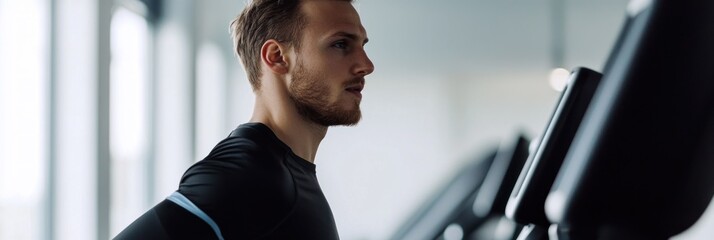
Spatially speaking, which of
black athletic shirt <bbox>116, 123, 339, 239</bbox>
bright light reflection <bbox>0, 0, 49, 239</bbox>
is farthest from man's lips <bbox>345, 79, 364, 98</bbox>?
bright light reflection <bbox>0, 0, 49, 239</bbox>

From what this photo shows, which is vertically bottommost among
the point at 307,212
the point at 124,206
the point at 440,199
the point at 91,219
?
the point at 124,206

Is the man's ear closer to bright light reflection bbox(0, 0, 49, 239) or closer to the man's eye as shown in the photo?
the man's eye

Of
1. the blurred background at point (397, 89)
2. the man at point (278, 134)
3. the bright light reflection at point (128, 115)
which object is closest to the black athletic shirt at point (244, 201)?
the man at point (278, 134)

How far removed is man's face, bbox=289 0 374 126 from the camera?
100 centimetres

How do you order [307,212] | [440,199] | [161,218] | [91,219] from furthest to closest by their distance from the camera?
[91,219] → [440,199] → [307,212] → [161,218]

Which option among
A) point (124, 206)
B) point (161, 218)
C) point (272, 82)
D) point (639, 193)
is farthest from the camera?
point (124, 206)

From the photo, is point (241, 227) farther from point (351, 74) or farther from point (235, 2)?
point (235, 2)

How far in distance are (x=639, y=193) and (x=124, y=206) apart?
286cm

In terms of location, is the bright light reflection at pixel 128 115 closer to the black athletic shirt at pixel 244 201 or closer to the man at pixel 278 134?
the man at pixel 278 134

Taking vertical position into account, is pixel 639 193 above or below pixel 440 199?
above

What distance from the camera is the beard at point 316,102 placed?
100 cm

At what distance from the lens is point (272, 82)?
3.51 ft

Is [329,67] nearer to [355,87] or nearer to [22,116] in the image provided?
[355,87]

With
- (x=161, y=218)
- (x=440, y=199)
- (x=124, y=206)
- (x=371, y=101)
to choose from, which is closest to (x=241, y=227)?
(x=161, y=218)
